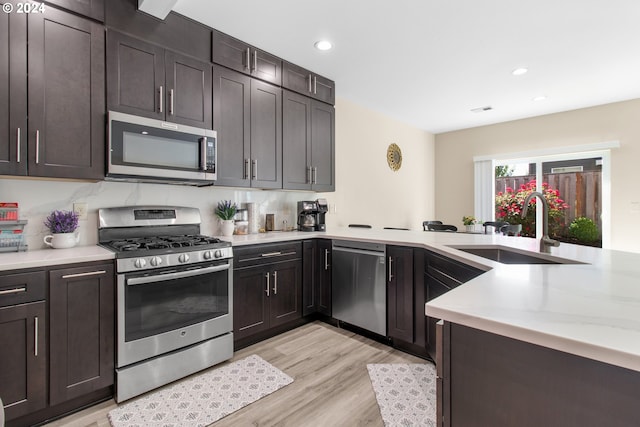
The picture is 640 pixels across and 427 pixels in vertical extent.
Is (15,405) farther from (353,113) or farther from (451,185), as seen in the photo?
(451,185)

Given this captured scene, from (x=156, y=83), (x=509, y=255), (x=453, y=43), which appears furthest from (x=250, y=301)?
(x=453, y=43)

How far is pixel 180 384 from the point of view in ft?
6.65

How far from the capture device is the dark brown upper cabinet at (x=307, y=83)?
Answer: 313 cm

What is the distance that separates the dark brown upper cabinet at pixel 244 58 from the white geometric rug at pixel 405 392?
2656 millimetres

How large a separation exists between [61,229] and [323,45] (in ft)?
8.19

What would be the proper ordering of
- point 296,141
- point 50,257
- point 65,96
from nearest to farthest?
point 50,257 < point 65,96 < point 296,141

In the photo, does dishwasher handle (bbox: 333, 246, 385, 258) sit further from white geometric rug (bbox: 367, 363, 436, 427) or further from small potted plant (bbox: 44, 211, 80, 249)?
small potted plant (bbox: 44, 211, 80, 249)

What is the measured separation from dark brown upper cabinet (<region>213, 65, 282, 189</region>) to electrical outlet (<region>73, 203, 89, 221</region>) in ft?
3.06

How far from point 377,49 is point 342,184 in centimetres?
177

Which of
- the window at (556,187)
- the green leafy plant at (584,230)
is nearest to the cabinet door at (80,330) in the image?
the window at (556,187)

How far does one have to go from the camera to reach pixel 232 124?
2693mm

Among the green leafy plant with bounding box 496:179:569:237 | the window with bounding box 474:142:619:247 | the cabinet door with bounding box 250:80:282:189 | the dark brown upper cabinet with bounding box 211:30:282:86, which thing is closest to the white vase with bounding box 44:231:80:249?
the cabinet door with bounding box 250:80:282:189

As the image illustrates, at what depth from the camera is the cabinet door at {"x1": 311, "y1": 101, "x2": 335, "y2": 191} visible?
3414 mm

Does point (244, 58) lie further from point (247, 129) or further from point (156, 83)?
point (156, 83)
